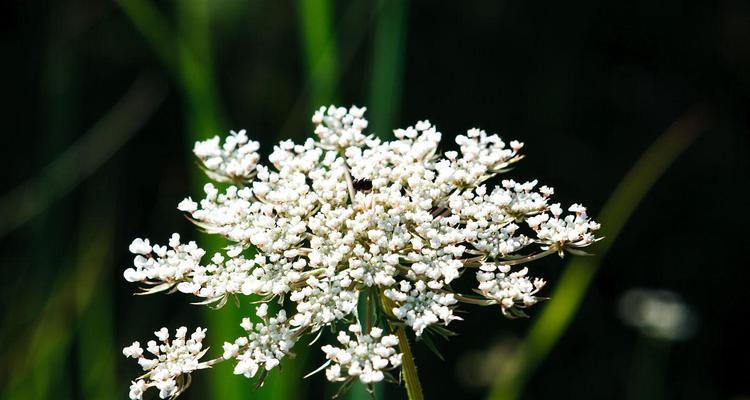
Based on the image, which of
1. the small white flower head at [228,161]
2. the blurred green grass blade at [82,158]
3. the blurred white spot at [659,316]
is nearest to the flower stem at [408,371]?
the small white flower head at [228,161]

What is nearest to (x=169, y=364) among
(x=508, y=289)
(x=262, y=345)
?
(x=262, y=345)

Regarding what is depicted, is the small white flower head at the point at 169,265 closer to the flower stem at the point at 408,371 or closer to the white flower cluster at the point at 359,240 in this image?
the white flower cluster at the point at 359,240

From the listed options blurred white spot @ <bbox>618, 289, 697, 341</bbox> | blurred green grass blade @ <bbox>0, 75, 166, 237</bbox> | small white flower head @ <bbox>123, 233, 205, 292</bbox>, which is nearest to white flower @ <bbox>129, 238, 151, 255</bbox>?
small white flower head @ <bbox>123, 233, 205, 292</bbox>

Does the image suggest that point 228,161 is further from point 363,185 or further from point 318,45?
point 318,45

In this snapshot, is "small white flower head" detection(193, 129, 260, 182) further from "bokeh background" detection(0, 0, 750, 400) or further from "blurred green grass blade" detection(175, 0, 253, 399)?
"bokeh background" detection(0, 0, 750, 400)

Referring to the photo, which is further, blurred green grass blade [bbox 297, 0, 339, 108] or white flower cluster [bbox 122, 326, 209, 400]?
blurred green grass blade [bbox 297, 0, 339, 108]
